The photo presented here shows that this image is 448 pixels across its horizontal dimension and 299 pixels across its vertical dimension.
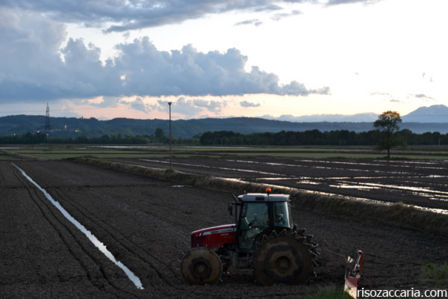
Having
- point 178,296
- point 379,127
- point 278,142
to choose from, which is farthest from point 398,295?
point 278,142

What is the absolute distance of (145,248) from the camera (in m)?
18.8

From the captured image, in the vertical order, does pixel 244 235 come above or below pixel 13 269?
above

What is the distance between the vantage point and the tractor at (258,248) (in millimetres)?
12859

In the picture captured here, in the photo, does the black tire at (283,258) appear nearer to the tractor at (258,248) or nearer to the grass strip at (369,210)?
the tractor at (258,248)

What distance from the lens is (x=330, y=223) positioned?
24.5m

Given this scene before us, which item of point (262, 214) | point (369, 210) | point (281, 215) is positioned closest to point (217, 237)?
point (262, 214)

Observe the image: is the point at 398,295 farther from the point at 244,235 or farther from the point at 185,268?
the point at 185,268

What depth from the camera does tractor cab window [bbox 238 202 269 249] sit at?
13539 mm

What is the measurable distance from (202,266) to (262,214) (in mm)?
2057

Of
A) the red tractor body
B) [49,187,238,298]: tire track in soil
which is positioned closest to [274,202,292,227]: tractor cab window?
the red tractor body

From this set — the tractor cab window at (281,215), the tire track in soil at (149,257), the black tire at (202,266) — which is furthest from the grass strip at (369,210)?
the black tire at (202,266)

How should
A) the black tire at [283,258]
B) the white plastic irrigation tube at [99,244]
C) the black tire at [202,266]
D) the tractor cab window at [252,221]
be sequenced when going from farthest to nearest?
the white plastic irrigation tube at [99,244], the tractor cab window at [252,221], the black tire at [202,266], the black tire at [283,258]

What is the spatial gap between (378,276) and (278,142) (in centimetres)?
18426

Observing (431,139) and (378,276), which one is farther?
(431,139)
